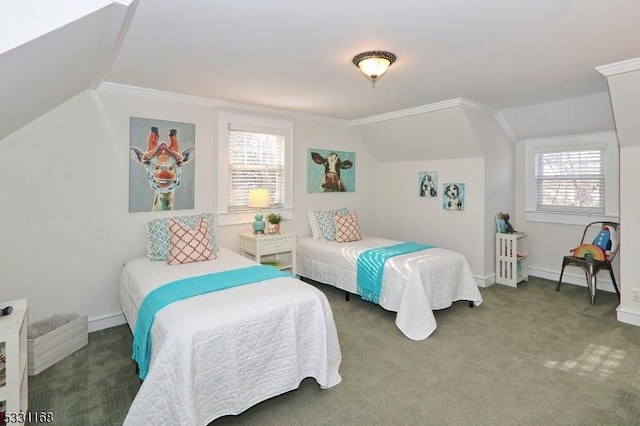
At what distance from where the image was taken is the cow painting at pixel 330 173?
4.96 meters

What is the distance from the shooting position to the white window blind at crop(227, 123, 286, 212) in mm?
4160

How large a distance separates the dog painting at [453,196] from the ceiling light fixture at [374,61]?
2.64 meters

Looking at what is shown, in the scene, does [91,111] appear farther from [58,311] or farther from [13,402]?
[13,402]

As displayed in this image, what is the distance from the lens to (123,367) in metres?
2.62

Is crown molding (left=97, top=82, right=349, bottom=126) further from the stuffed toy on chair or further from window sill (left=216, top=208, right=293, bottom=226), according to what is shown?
the stuffed toy on chair

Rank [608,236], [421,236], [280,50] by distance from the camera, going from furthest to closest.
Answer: [421,236], [608,236], [280,50]

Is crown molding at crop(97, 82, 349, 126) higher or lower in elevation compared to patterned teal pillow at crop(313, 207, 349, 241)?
higher

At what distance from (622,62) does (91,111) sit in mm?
4493

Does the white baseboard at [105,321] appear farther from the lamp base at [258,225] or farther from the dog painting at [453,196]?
the dog painting at [453,196]

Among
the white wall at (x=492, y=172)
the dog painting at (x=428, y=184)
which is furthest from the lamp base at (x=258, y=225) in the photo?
the white wall at (x=492, y=172)

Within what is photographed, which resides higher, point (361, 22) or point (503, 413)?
point (361, 22)

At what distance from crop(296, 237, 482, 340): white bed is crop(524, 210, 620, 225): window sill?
202 centimetres

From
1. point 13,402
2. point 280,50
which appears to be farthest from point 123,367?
point 280,50

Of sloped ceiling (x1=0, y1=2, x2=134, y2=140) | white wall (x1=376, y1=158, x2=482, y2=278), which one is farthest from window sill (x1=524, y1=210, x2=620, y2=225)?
sloped ceiling (x1=0, y1=2, x2=134, y2=140)
